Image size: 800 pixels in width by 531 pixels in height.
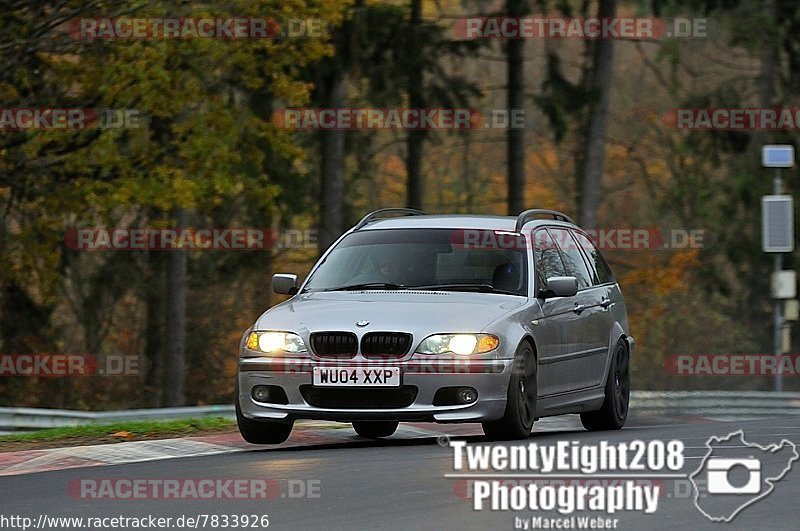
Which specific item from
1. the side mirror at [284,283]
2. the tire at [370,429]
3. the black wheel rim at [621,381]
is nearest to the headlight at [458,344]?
the side mirror at [284,283]

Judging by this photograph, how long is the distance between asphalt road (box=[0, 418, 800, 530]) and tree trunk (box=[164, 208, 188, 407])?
22332 mm

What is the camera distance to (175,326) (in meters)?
34.3

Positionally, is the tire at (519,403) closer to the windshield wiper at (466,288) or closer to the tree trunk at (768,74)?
the windshield wiper at (466,288)

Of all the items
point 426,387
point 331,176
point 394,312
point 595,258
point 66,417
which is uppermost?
point 331,176

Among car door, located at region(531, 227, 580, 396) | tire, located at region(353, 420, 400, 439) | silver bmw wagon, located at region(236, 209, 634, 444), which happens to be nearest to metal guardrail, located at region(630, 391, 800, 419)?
silver bmw wagon, located at region(236, 209, 634, 444)

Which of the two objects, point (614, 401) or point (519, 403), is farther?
point (614, 401)

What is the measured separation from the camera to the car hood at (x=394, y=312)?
11.7 meters

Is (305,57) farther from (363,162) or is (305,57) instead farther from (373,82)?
(363,162)

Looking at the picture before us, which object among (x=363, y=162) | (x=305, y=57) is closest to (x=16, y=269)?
(x=305, y=57)

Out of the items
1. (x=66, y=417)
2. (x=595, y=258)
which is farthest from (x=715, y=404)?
(x=66, y=417)

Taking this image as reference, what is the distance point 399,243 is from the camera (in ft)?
43.5

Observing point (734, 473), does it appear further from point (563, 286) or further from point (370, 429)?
point (370, 429)

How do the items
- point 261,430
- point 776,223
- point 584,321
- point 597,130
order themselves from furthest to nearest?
point 597,130 < point 776,223 < point 584,321 < point 261,430

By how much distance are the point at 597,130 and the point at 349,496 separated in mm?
24339
